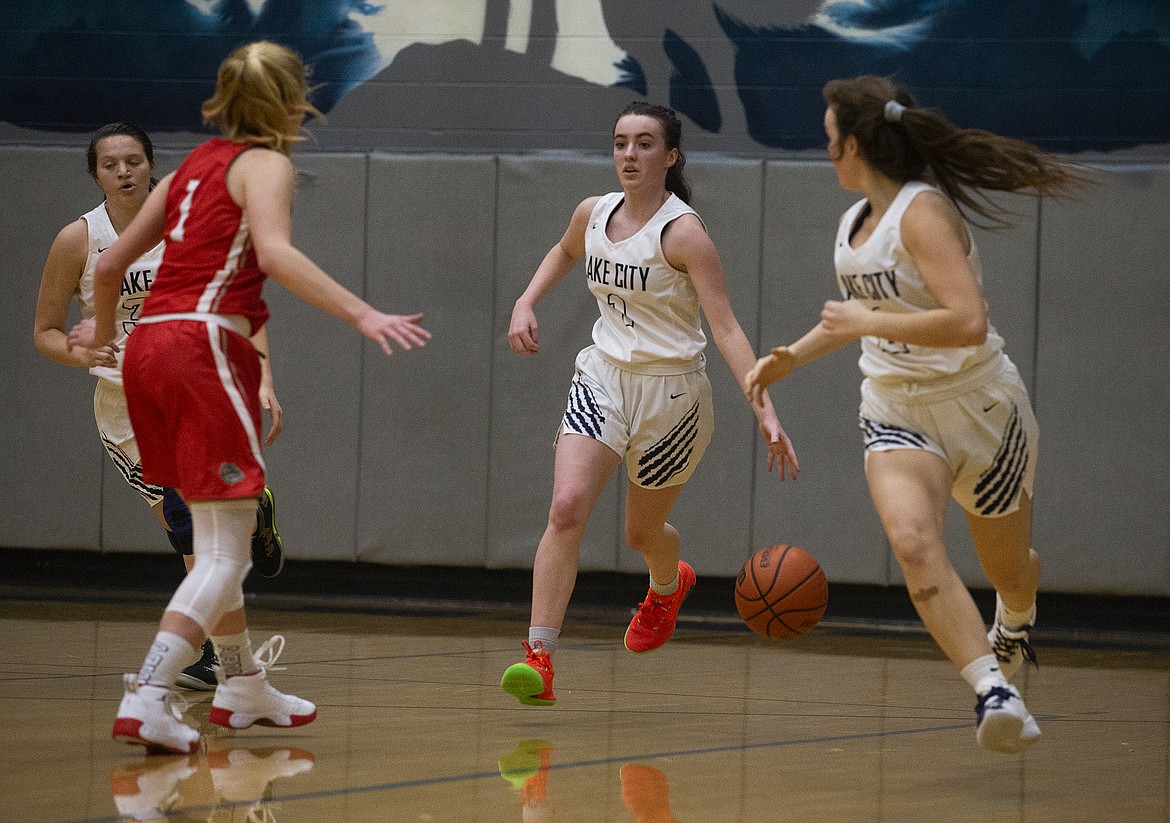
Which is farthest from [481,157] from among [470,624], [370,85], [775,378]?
[775,378]

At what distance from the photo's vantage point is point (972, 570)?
685cm

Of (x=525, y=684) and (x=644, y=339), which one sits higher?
(x=644, y=339)

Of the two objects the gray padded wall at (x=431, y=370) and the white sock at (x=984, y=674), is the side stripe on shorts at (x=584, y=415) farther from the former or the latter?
the gray padded wall at (x=431, y=370)

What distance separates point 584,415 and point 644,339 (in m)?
0.30

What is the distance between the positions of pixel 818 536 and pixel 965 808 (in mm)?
4019

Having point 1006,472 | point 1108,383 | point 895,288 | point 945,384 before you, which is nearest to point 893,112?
point 895,288

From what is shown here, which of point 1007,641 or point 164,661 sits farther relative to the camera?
point 1007,641

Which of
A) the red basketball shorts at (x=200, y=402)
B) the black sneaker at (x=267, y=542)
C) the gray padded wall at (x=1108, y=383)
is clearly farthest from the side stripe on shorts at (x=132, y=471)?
the gray padded wall at (x=1108, y=383)

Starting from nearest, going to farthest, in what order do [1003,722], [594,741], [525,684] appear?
[1003,722] < [594,741] < [525,684]

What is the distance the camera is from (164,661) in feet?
10.5

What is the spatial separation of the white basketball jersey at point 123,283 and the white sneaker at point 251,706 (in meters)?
1.36

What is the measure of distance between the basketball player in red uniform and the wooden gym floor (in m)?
0.24

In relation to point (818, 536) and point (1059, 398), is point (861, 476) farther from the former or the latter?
point (1059, 398)

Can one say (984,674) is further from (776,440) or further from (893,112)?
(893,112)
